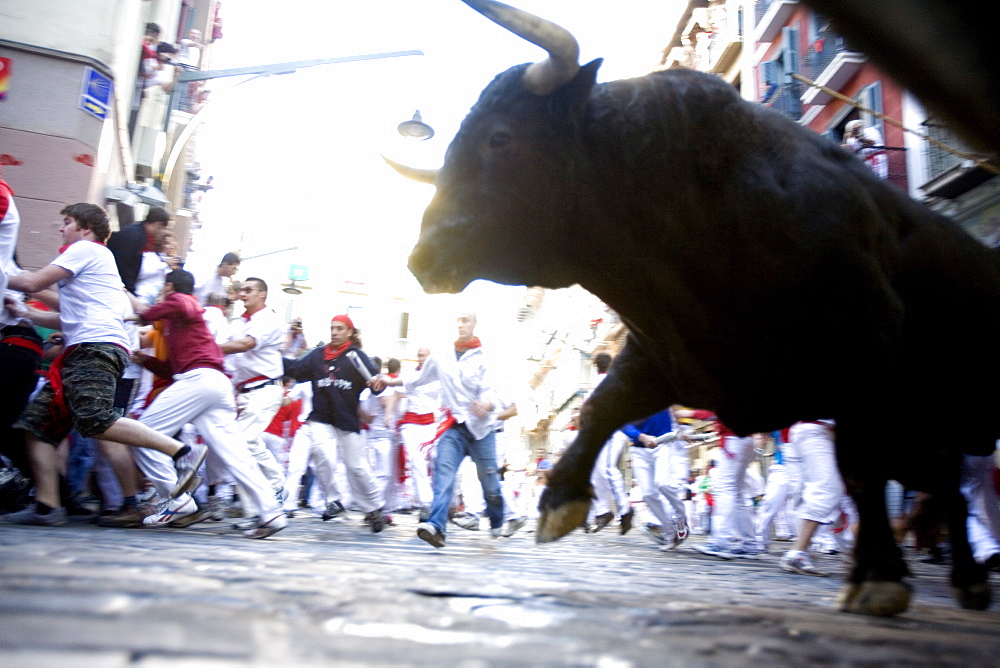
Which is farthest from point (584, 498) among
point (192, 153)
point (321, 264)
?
point (321, 264)

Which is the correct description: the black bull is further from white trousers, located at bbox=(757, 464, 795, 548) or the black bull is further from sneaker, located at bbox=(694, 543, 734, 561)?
white trousers, located at bbox=(757, 464, 795, 548)

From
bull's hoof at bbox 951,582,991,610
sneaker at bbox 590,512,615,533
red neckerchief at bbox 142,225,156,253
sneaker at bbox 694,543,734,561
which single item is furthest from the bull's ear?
sneaker at bbox 590,512,615,533

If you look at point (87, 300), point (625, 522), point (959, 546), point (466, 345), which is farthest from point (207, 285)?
point (959, 546)

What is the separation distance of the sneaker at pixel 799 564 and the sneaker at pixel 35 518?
5.26 m

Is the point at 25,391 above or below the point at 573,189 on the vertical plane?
below

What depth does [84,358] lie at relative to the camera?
589 centimetres

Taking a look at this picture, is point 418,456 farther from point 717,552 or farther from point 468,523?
point 717,552

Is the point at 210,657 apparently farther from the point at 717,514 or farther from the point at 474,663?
the point at 717,514

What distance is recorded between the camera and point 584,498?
11.6 ft

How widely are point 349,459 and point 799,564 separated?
4605 millimetres

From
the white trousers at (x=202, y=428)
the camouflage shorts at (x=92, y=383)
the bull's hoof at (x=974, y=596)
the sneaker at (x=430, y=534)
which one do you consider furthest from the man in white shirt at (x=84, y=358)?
the bull's hoof at (x=974, y=596)

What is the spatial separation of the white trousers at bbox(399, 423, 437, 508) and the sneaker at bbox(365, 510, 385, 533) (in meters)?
2.08

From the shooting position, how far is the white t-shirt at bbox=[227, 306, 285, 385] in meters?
8.74

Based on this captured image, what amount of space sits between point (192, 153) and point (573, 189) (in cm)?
2933
